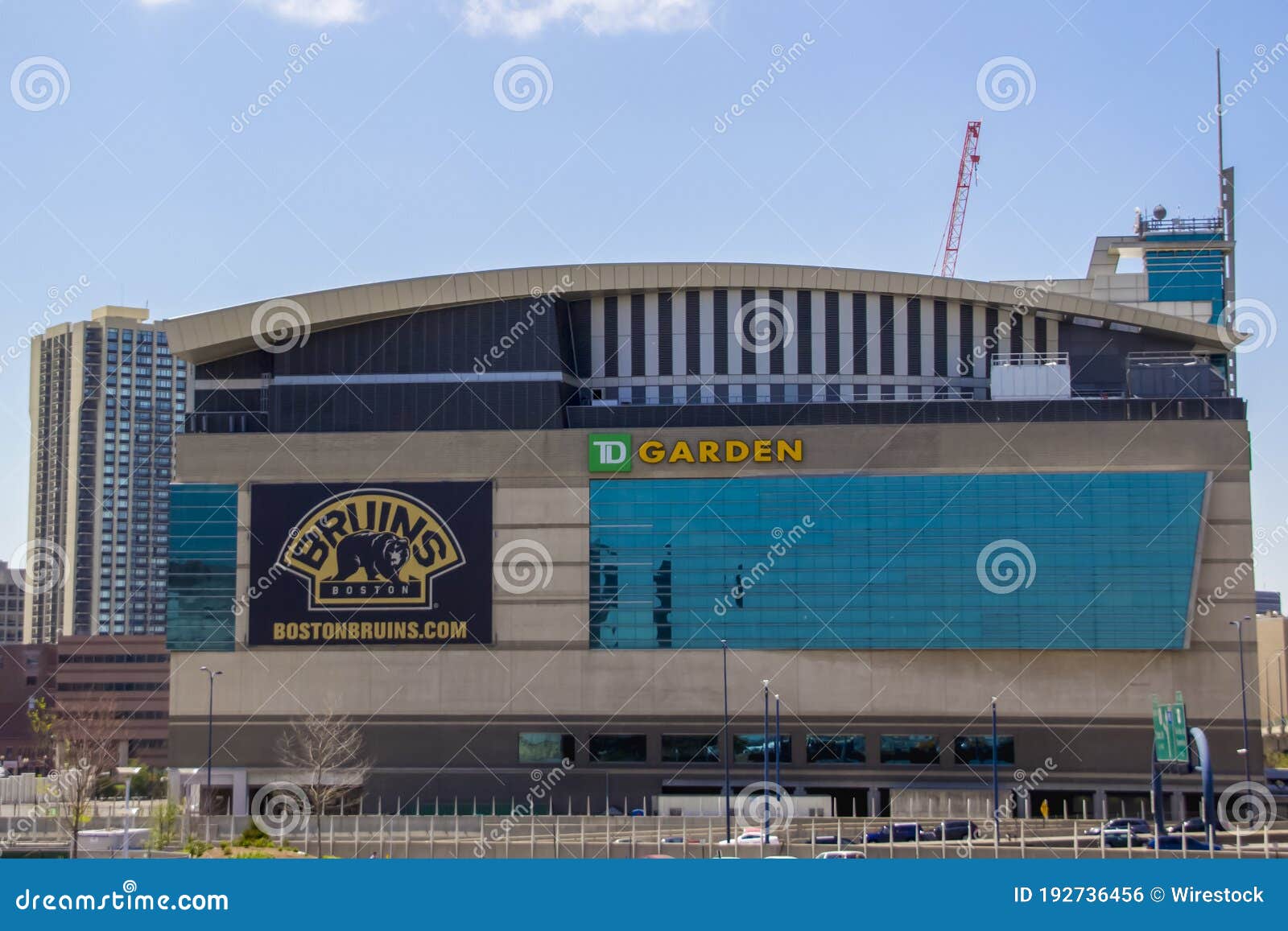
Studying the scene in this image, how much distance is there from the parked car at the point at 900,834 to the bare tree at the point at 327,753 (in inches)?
1122

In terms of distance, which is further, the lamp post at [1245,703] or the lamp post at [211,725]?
the lamp post at [211,725]

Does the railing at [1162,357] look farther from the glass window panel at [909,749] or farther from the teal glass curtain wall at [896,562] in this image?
the glass window panel at [909,749]

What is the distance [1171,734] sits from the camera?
64.3 metres

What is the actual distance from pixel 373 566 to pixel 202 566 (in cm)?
951

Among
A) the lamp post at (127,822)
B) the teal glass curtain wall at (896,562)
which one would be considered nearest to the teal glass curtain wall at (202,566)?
the lamp post at (127,822)

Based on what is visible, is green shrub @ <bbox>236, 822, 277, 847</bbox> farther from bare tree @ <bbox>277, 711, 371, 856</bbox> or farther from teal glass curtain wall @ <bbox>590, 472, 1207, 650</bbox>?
teal glass curtain wall @ <bbox>590, 472, 1207, 650</bbox>

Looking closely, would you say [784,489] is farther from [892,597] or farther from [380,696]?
[380,696]

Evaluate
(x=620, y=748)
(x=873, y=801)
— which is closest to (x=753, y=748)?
(x=873, y=801)

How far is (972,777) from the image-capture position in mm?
81688

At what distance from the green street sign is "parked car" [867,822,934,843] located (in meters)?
10.3

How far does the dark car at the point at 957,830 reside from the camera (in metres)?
67.4

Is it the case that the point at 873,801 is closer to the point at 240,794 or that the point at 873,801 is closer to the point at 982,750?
the point at 982,750

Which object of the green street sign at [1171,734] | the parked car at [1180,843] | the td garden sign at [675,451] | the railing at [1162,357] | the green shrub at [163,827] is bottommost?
the parked car at [1180,843]

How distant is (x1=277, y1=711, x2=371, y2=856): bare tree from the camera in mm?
82125
